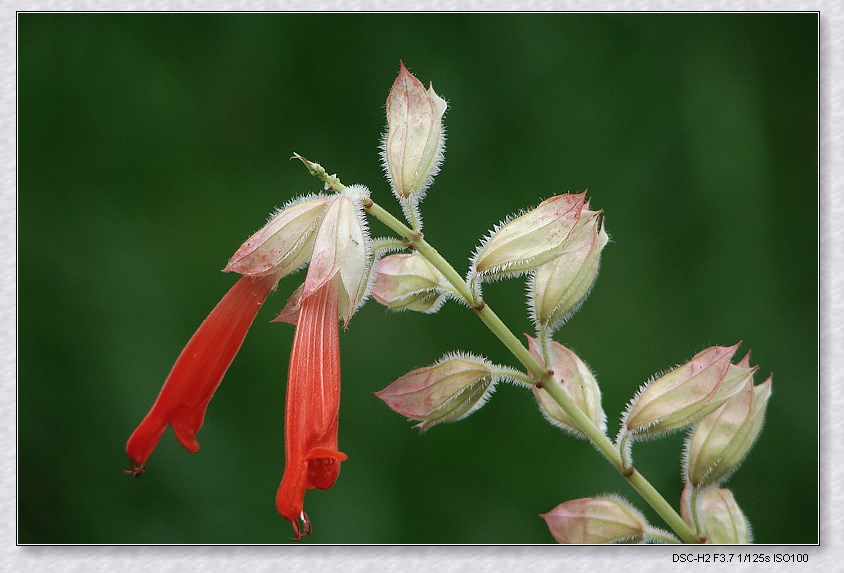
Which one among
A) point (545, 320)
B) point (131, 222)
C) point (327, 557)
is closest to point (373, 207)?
point (545, 320)

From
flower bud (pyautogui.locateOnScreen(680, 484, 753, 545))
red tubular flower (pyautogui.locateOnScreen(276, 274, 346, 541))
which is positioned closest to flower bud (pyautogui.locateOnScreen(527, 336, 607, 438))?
flower bud (pyautogui.locateOnScreen(680, 484, 753, 545))

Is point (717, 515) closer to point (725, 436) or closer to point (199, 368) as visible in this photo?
point (725, 436)

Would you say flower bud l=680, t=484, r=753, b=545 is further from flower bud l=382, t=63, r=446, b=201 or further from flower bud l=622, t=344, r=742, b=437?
flower bud l=382, t=63, r=446, b=201

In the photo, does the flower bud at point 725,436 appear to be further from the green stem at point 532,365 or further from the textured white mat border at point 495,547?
the textured white mat border at point 495,547

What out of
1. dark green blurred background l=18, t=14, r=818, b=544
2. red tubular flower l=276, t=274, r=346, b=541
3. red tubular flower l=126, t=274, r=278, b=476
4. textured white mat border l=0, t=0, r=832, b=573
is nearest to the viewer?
red tubular flower l=276, t=274, r=346, b=541

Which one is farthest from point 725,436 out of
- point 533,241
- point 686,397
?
point 533,241
